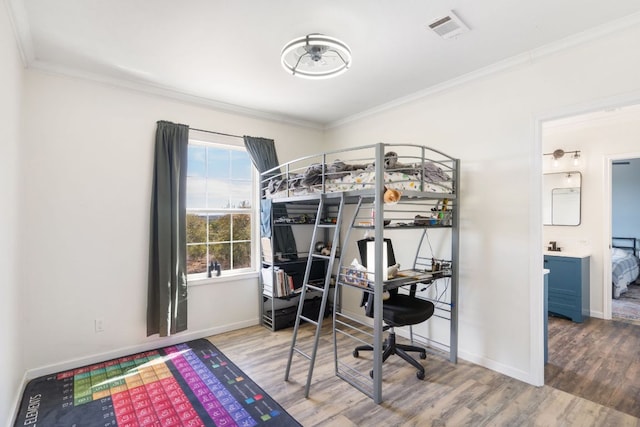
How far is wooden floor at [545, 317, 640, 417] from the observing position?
7.66ft

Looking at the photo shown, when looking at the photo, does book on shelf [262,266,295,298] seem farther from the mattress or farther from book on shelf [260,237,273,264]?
the mattress

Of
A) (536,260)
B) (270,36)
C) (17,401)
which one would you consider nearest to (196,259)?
(17,401)

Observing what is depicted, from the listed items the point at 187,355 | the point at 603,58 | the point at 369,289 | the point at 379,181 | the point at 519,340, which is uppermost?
the point at 603,58

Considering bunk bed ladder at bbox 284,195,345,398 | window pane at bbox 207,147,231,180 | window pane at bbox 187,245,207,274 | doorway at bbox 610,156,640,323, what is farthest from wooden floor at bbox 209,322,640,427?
doorway at bbox 610,156,640,323

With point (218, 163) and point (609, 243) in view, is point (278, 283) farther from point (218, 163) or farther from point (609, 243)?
point (609, 243)

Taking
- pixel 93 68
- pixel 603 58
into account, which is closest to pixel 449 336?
pixel 603 58

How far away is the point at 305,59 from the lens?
2.38m

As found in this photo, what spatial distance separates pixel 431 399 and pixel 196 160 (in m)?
3.23

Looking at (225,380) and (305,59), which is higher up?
(305,59)

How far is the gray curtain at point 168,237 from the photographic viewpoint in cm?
305

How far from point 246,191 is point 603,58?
3.45 m

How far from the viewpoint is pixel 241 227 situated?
3.86 meters

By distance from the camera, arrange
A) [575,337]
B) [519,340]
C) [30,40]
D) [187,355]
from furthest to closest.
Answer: [575,337], [187,355], [519,340], [30,40]

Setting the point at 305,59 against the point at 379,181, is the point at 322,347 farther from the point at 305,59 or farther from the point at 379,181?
the point at 305,59
